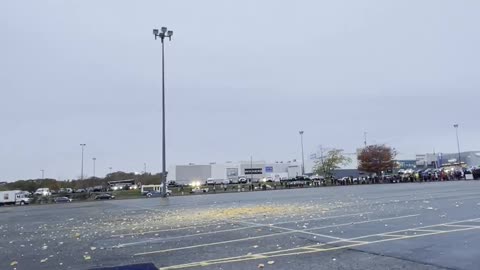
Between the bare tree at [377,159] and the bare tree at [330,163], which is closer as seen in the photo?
the bare tree at [377,159]

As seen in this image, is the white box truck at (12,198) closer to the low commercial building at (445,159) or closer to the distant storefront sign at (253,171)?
the distant storefront sign at (253,171)

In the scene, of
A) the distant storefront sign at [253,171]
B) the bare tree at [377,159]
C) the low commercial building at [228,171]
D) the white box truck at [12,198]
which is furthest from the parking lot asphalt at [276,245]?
the distant storefront sign at [253,171]

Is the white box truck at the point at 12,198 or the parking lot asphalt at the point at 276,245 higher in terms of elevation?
the white box truck at the point at 12,198

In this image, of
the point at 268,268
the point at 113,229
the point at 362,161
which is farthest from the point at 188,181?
the point at 268,268

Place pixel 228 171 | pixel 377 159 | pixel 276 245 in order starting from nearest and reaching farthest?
1. pixel 276 245
2. pixel 377 159
3. pixel 228 171

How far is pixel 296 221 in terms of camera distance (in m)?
14.4

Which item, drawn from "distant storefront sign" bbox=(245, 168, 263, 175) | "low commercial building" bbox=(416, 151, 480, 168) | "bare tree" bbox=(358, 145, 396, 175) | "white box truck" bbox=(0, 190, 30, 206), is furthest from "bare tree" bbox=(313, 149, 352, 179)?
"white box truck" bbox=(0, 190, 30, 206)

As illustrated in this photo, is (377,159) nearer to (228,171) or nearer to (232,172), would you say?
(232,172)

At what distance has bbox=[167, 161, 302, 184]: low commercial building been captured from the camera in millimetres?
131625

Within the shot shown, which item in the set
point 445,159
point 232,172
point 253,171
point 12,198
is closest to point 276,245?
point 12,198

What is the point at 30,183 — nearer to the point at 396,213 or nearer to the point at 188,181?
the point at 188,181

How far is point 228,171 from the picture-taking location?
461 feet

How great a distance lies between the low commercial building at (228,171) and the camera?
131625mm

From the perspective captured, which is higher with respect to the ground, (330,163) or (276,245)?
(330,163)
